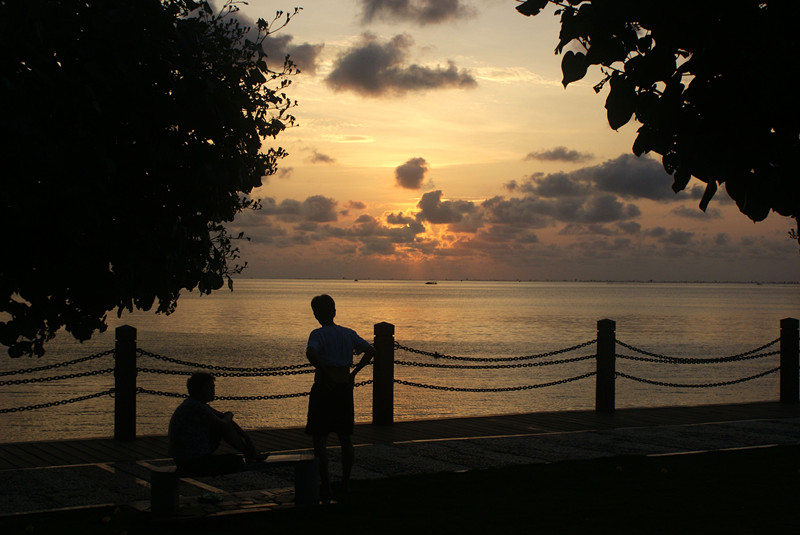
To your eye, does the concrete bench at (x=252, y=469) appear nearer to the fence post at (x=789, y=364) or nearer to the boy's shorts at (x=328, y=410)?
the boy's shorts at (x=328, y=410)

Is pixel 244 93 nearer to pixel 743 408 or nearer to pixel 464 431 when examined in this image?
pixel 464 431

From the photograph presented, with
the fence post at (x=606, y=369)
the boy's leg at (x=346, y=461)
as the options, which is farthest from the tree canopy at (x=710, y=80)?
the fence post at (x=606, y=369)

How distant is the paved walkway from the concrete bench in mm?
242

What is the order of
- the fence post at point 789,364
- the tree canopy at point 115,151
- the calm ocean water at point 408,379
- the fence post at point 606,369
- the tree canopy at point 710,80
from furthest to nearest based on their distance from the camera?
the calm ocean water at point 408,379
the fence post at point 789,364
the fence post at point 606,369
the tree canopy at point 115,151
the tree canopy at point 710,80

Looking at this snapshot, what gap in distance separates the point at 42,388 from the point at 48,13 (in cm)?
2166

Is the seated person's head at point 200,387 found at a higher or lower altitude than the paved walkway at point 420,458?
higher

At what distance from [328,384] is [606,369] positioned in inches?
296

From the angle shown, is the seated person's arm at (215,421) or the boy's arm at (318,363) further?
the boy's arm at (318,363)

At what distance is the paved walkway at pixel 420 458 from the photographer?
298 inches

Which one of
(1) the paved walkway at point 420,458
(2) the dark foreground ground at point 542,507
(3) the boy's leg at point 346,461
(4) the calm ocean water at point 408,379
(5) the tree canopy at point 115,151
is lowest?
(4) the calm ocean water at point 408,379

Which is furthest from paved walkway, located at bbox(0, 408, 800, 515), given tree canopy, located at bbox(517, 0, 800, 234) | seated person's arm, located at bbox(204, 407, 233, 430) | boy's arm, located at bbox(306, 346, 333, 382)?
tree canopy, located at bbox(517, 0, 800, 234)

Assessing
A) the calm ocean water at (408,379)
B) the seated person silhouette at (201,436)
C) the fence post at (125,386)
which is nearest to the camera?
the seated person silhouette at (201,436)

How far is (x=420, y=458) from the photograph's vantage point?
9703 mm

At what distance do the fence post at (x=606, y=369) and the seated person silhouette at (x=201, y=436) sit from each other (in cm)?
834
